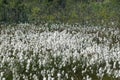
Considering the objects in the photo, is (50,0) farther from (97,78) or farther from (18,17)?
Answer: (97,78)

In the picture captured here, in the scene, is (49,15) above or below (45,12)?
above

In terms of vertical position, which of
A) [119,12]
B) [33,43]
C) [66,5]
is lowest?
[66,5]

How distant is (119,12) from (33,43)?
2331 centimetres

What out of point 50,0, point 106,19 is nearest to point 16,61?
point 106,19

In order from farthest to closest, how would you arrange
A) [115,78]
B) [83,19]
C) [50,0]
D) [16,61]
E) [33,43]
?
1. [50,0]
2. [83,19]
3. [33,43]
4. [16,61]
5. [115,78]

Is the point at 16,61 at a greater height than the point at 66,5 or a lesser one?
greater

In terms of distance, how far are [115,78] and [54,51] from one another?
3.62 m

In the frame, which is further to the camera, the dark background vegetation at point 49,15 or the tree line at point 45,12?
the tree line at point 45,12

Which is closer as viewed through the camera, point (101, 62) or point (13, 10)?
point (101, 62)

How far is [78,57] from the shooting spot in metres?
12.2

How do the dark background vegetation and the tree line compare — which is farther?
the tree line

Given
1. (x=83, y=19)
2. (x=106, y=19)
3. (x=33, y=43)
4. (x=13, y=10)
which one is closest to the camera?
(x=33, y=43)

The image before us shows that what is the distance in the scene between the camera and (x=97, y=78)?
10.9m

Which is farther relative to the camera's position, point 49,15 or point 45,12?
point 45,12
